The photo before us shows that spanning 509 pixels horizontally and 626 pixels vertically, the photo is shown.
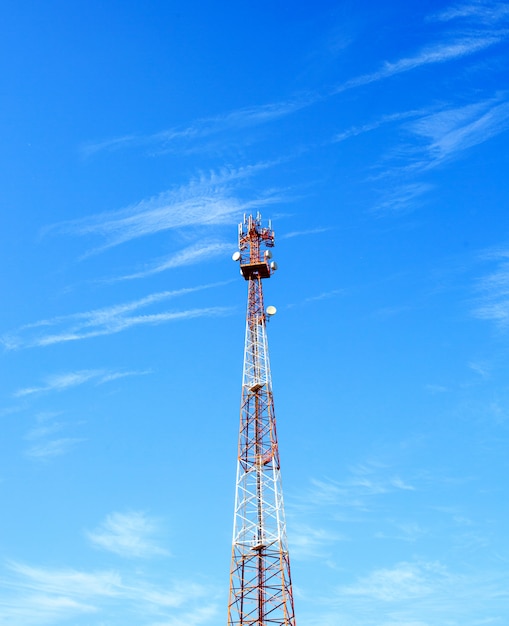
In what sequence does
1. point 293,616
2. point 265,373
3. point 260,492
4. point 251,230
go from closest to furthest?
point 293,616, point 260,492, point 265,373, point 251,230

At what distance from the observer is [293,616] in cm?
6212

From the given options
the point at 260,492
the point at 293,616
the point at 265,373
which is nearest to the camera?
the point at 293,616

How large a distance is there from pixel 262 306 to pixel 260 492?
1675cm

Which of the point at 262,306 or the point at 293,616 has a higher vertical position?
the point at 262,306

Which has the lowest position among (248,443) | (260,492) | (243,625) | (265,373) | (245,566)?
(243,625)

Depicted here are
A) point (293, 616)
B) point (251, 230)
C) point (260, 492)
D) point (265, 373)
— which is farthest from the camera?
point (251, 230)

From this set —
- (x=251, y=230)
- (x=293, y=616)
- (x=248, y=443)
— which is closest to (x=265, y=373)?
(x=248, y=443)

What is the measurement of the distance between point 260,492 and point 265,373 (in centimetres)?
1033

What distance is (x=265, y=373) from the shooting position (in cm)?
7119

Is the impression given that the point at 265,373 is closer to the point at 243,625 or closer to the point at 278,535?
the point at 278,535

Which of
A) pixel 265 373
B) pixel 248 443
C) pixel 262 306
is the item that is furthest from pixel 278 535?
pixel 262 306

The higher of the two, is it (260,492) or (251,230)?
(251,230)

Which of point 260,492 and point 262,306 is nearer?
point 260,492

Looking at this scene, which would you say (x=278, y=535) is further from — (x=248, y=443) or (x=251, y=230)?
(x=251, y=230)
